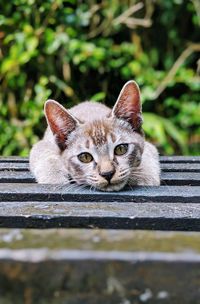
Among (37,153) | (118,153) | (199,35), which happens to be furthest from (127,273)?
(199,35)

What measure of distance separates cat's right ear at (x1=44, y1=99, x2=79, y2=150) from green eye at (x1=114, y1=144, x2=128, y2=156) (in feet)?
0.67

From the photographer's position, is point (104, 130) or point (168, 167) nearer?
point (104, 130)

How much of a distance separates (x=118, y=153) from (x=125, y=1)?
3.43m

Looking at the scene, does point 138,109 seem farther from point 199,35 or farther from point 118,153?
point 199,35

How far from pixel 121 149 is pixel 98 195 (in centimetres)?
39

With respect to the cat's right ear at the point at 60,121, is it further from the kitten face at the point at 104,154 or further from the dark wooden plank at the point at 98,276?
the dark wooden plank at the point at 98,276

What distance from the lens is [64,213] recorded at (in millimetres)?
1312

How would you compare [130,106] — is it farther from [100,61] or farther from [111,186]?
[100,61]

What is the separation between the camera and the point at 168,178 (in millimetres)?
2064

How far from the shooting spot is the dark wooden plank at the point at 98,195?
63.5 inches

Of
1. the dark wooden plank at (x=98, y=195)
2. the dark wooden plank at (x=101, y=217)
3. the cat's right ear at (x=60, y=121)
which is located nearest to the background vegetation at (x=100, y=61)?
the cat's right ear at (x=60, y=121)

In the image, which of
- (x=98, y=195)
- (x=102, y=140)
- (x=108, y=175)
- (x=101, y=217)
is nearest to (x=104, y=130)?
(x=102, y=140)

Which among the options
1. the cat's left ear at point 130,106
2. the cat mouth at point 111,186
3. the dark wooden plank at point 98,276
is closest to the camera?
the dark wooden plank at point 98,276

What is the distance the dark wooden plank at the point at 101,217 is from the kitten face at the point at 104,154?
0.44m
